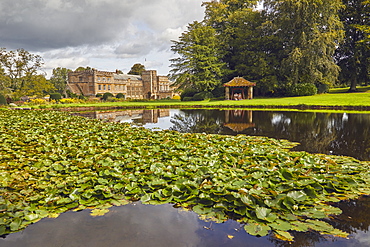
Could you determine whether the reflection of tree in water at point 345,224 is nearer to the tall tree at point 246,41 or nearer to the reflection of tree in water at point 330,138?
the reflection of tree in water at point 330,138

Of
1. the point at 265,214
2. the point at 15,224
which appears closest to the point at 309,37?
the point at 265,214

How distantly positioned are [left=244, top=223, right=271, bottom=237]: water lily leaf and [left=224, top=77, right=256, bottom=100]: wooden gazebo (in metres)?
31.5

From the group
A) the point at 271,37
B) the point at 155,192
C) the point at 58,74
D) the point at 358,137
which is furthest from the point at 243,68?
the point at 58,74

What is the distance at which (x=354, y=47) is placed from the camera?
35.4 metres

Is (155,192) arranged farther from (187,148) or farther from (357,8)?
(357,8)

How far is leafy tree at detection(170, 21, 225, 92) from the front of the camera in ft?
120

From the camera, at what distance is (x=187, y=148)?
21.7 ft

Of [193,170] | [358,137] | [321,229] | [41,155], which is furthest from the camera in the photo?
[358,137]

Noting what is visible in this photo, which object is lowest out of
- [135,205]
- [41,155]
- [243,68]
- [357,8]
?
[135,205]

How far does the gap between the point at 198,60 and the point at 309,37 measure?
48.5 feet

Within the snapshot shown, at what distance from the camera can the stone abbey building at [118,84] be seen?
194 feet

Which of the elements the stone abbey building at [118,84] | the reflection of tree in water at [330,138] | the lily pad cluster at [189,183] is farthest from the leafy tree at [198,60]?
the lily pad cluster at [189,183]

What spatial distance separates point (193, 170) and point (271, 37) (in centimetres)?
3471

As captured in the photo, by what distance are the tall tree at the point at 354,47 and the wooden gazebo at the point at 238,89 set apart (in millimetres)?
14330
